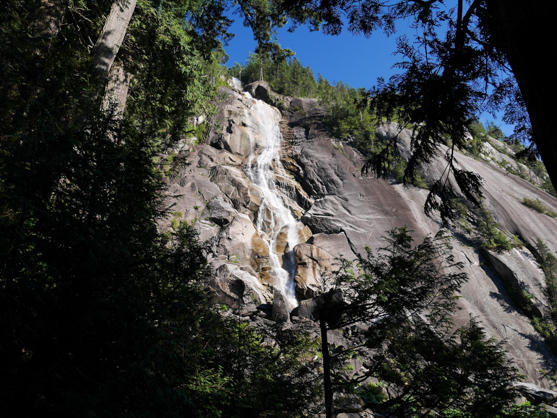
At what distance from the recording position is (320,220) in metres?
18.1

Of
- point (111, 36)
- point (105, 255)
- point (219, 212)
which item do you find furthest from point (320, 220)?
point (105, 255)

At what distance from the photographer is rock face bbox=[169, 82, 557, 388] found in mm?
14016

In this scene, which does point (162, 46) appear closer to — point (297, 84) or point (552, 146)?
point (552, 146)

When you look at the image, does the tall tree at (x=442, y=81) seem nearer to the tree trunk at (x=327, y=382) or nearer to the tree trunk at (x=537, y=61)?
the tree trunk at (x=537, y=61)

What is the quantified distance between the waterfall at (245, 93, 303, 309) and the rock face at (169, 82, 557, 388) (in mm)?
136

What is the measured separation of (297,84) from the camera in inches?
1921

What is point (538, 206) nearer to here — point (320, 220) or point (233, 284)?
point (320, 220)

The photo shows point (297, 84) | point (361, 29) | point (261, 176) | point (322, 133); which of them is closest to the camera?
point (361, 29)

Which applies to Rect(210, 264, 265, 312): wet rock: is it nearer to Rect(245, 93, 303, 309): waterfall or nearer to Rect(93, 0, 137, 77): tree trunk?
Rect(245, 93, 303, 309): waterfall

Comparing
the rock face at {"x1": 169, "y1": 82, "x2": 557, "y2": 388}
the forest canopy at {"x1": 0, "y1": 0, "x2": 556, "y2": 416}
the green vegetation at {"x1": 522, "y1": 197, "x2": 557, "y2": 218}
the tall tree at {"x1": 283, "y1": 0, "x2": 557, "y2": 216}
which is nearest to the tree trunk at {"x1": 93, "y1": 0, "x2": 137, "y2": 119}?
the forest canopy at {"x1": 0, "y1": 0, "x2": 556, "y2": 416}

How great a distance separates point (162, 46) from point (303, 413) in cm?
991

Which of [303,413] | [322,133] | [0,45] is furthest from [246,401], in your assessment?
[322,133]

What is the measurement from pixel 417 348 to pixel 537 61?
3.59m

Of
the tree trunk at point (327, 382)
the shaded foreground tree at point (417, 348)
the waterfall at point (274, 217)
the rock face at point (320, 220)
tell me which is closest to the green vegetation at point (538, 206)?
the rock face at point (320, 220)
